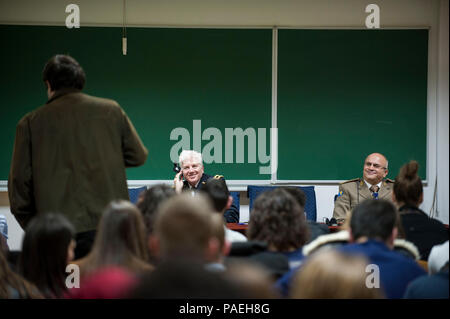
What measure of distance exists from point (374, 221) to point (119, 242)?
1.01 m

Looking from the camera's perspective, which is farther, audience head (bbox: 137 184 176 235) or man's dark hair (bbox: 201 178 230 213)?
man's dark hair (bbox: 201 178 230 213)

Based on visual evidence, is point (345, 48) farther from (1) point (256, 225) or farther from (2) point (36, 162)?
(2) point (36, 162)

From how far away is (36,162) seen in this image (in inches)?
91.5

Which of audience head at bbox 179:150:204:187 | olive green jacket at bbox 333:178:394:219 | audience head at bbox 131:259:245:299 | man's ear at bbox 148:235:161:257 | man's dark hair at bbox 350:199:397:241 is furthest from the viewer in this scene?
olive green jacket at bbox 333:178:394:219

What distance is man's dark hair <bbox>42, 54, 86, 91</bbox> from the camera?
93.3 inches

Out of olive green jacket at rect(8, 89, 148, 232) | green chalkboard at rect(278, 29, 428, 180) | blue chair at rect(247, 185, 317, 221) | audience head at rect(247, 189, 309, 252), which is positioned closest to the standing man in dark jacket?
olive green jacket at rect(8, 89, 148, 232)

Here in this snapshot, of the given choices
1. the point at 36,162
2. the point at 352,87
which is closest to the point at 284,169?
the point at 352,87

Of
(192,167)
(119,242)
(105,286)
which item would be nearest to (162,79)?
(192,167)

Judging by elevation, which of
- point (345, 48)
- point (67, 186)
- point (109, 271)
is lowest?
point (109, 271)

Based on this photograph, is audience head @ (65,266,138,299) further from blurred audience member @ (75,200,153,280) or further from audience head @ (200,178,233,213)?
audience head @ (200,178,233,213)

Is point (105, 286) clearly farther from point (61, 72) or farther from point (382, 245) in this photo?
point (61, 72)

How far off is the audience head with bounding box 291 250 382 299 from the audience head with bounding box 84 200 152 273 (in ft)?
2.37

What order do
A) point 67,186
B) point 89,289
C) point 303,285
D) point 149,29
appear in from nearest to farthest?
1. point 303,285
2. point 89,289
3. point 67,186
4. point 149,29
